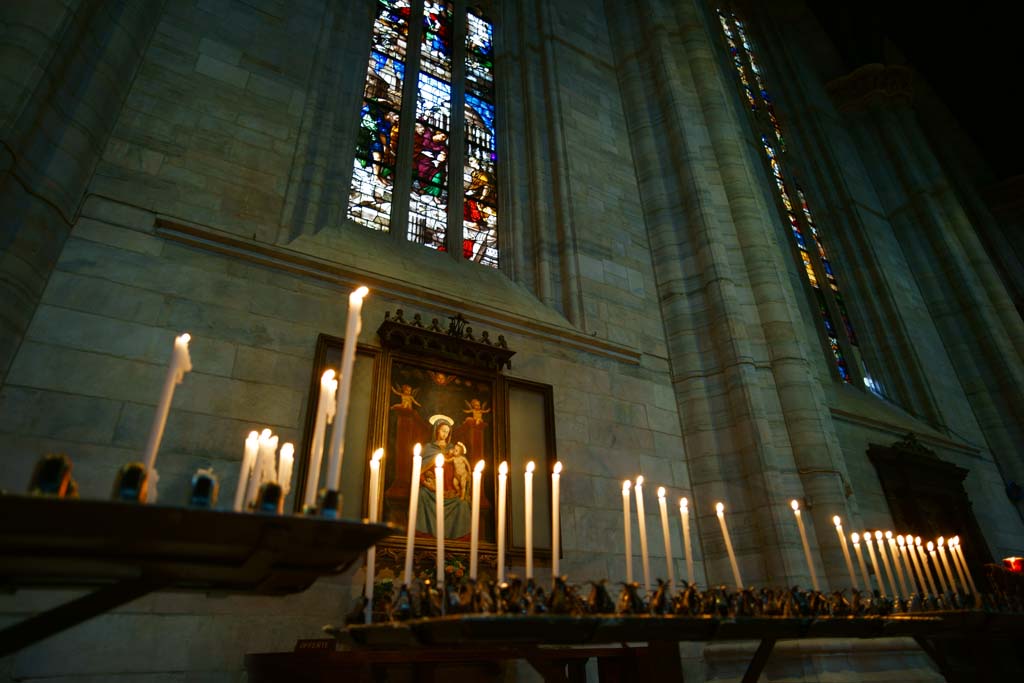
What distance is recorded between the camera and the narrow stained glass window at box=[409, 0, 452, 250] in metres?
7.38

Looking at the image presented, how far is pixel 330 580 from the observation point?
4391 mm

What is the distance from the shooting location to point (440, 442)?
208 inches

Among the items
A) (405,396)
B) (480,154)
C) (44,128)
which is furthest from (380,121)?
(405,396)

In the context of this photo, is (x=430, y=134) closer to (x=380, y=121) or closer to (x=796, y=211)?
(x=380, y=121)

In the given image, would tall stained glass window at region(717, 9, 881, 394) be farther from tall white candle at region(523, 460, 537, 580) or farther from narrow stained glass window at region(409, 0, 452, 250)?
tall white candle at region(523, 460, 537, 580)

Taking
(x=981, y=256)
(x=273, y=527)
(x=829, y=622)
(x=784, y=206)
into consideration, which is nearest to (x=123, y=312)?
(x=273, y=527)

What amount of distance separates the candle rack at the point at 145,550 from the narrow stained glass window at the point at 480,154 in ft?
19.9

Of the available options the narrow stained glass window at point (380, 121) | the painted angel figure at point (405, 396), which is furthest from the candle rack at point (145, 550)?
the narrow stained glass window at point (380, 121)

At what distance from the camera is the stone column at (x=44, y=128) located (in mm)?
A: 4023

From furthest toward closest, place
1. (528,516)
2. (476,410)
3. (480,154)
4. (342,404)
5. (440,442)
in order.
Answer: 1. (480,154)
2. (476,410)
3. (440,442)
4. (528,516)
5. (342,404)

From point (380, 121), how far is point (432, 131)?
2.39 feet

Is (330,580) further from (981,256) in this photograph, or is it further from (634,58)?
(981,256)

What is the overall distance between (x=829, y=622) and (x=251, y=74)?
6.91m

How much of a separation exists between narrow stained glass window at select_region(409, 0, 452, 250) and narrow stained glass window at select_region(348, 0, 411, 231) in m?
0.29
